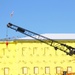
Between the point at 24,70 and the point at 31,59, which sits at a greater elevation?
the point at 31,59

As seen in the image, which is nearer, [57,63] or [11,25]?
[11,25]

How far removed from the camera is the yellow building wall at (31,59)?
116562mm

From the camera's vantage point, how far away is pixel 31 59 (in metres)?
117

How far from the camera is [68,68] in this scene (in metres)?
116

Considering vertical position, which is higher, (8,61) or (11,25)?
(11,25)

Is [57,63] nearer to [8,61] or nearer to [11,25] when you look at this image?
[8,61]

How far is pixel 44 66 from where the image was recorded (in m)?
117

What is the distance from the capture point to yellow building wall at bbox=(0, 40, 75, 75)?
117 meters

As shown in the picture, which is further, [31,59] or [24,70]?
[31,59]

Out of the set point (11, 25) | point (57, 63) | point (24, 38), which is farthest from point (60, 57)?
point (11, 25)

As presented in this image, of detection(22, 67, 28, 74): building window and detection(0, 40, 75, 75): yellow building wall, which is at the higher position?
detection(0, 40, 75, 75): yellow building wall

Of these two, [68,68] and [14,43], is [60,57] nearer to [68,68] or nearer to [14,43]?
[68,68]

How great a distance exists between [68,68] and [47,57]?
538cm

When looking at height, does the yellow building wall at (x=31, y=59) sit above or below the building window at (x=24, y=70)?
above
